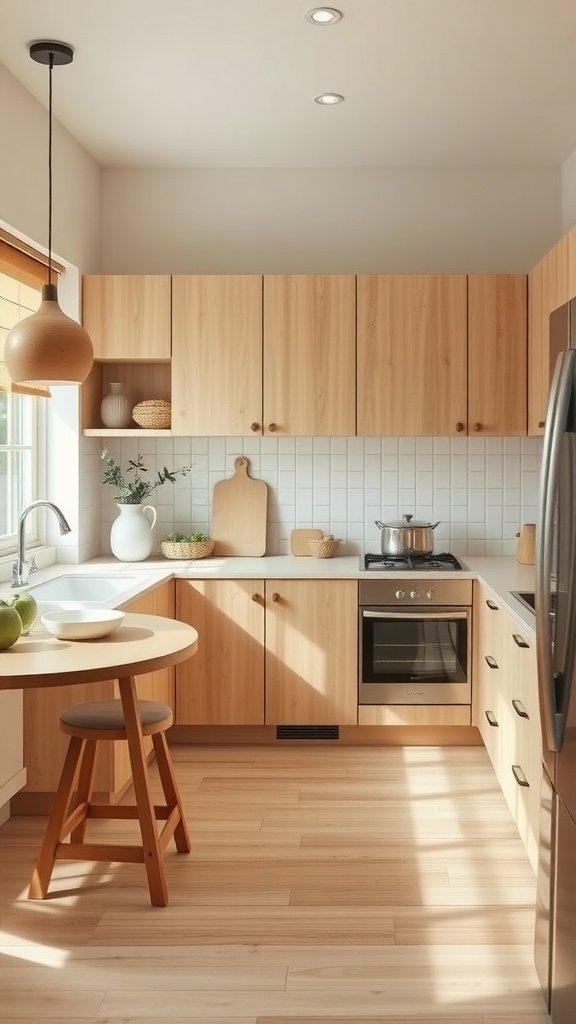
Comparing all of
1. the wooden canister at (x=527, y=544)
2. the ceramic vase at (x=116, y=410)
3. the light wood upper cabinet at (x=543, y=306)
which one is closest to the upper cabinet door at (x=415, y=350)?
the light wood upper cabinet at (x=543, y=306)

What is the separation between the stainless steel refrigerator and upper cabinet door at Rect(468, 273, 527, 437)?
7.28 ft

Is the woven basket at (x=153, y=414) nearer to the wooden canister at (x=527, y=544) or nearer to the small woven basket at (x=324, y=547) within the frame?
the small woven basket at (x=324, y=547)

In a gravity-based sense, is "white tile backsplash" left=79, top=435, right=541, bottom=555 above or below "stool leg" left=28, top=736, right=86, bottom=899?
above

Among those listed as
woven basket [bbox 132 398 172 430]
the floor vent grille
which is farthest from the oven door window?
woven basket [bbox 132 398 172 430]

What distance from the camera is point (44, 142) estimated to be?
4082 mm

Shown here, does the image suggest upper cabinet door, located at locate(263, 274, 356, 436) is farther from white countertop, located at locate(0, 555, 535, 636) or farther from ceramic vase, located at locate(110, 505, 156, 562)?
ceramic vase, located at locate(110, 505, 156, 562)

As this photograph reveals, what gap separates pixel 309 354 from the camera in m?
4.62

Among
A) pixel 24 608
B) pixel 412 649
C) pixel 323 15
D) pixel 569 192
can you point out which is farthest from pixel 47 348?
pixel 569 192

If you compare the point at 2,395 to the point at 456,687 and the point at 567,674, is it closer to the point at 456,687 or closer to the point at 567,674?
the point at 456,687

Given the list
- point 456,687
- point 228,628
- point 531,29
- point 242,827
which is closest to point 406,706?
point 456,687

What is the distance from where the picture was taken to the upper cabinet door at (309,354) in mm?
4605

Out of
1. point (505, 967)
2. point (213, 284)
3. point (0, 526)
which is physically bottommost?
point (505, 967)

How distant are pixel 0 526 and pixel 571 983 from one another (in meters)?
2.93

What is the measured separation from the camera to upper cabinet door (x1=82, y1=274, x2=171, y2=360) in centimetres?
466
